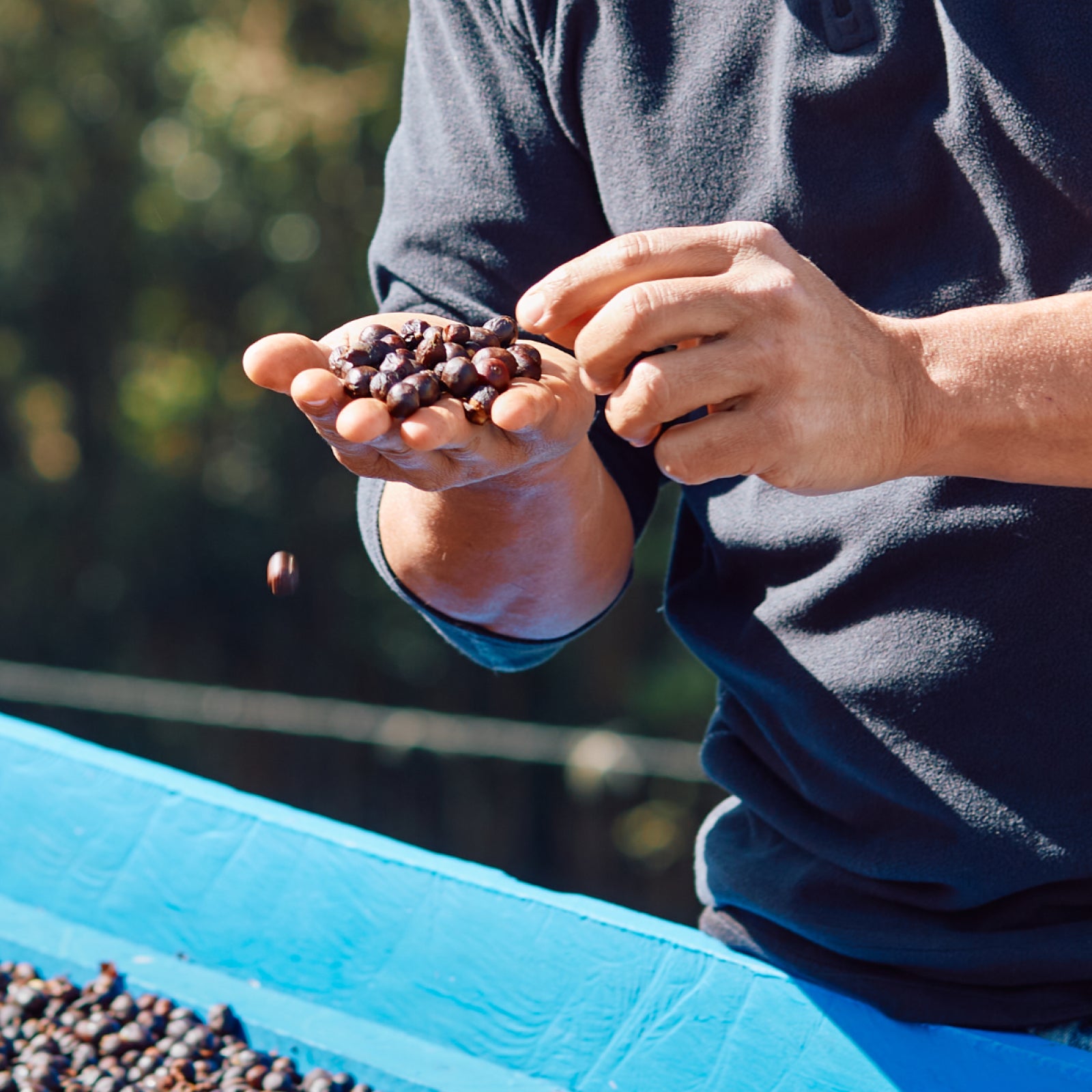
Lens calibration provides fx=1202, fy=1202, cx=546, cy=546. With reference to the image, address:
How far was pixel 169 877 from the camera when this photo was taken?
208cm

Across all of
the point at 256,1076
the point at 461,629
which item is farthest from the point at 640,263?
A: the point at 256,1076

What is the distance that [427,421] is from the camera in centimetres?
95

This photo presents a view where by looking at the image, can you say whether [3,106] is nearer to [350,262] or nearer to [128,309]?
[128,309]

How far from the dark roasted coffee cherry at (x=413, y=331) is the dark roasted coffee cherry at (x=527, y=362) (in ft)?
0.34

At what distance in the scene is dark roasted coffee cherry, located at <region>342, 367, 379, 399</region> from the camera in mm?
1025

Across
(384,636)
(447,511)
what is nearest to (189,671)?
(384,636)

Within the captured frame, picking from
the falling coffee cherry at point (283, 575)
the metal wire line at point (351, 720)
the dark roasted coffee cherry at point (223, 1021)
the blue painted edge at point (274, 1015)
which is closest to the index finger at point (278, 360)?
the falling coffee cherry at point (283, 575)

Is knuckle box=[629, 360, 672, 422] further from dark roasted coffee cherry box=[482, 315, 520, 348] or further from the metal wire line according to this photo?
the metal wire line

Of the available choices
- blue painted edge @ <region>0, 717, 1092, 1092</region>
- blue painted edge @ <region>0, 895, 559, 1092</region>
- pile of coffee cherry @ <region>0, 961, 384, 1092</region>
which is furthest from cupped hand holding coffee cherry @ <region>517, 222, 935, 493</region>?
pile of coffee cherry @ <region>0, 961, 384, 1092</region>

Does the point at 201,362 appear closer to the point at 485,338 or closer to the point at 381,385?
the point at 485,338

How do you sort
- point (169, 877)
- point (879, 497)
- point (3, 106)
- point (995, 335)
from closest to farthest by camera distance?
point (995, 335) → point (879, 497) → point (169, 877) → point (3, 106)

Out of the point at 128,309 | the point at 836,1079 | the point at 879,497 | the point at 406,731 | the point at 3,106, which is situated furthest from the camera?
the point at 128,309

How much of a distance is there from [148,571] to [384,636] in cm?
226

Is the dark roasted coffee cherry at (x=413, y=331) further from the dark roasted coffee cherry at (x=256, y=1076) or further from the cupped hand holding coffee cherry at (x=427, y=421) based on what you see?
the dark roasted coffee cherry at (x=256, y=1076)
